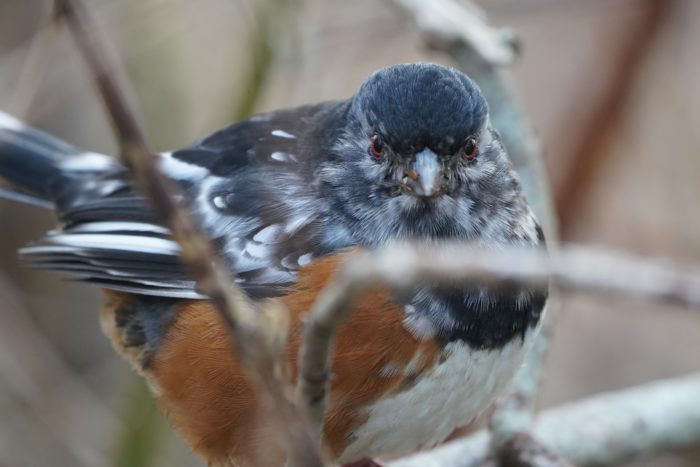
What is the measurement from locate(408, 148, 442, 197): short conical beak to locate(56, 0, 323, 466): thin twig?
3.59ft

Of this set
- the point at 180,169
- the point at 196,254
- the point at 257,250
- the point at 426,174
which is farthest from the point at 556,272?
the point at 180,169

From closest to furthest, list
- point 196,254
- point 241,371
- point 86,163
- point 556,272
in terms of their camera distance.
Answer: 1. point 556,272
2. point 196,254
3. point 241,371
4. point 86,163

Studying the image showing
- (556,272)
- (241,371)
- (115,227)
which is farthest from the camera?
(115,227)

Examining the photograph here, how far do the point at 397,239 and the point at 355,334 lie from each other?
0.92 ft

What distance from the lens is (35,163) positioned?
3.48 metres

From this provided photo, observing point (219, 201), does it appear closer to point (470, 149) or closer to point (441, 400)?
point (470, 149)

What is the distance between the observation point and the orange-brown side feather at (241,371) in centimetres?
252

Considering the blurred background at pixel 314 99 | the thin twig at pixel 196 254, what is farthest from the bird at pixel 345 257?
the thin twig at pixel 196 254

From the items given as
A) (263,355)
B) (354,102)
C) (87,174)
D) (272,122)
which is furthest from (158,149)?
(263,355)

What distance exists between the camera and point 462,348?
2.58m

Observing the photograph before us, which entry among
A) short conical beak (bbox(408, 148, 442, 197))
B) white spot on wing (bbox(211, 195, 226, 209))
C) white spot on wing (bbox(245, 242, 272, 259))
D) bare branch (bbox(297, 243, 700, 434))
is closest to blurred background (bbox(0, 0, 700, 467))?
white spot on wing (bbox(211, 195, 226, 209))

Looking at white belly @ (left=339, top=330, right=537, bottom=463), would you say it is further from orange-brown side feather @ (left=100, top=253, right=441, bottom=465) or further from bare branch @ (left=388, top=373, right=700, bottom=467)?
bare branch @ (left=388, top=373, right=700, bottom=467)

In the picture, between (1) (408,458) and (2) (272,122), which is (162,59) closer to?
(2) (272,122)

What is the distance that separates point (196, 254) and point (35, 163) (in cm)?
240
